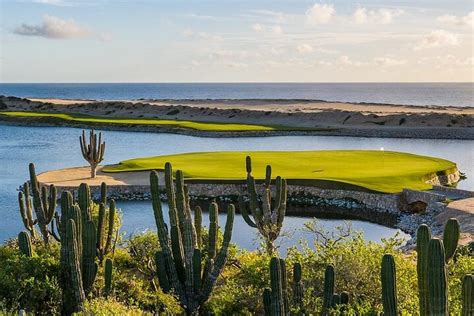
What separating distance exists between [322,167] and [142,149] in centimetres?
2384

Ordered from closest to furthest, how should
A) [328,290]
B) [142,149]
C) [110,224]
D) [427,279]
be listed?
[427,279] < [328,290] < [110,224] < [142,149]

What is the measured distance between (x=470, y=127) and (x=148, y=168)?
162 ft

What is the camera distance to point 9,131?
268 ft

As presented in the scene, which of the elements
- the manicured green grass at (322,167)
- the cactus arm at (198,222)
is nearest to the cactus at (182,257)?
the cactus arm at (198,222)

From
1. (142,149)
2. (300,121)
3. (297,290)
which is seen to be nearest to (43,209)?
(297,290)

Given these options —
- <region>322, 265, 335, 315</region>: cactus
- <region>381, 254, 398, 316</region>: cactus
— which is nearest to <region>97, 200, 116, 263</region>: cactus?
<region>322, 265, 335, 315</region>: cactus

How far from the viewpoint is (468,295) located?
9578mm

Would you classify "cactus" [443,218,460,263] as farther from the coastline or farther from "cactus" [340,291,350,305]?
the coastline

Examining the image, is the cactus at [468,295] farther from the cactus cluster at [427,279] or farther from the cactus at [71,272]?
the cactus at [71,272]

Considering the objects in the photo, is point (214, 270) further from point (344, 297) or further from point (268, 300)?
point (344, 297)

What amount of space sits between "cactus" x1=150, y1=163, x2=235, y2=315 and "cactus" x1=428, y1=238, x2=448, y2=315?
6.96 m

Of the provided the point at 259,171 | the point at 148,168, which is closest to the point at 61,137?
the point at 148,168

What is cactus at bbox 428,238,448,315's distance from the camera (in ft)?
30.0

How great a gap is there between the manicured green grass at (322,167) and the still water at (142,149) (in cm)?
376
